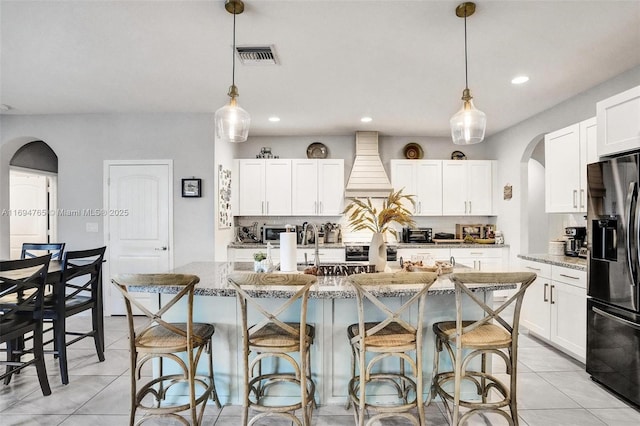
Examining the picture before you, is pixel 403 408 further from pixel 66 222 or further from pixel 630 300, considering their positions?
pixel 66 222

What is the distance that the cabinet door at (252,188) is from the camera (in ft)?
18.3

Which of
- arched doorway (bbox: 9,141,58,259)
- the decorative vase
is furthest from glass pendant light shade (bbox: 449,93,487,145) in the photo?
arched doorway (bbox: 9,141,58,259)

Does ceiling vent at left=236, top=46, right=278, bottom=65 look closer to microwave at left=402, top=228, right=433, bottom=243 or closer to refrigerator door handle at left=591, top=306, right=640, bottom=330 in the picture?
refrigerator door handle at left=591, top=306, right=640, bottom=330

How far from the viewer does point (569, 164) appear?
3.62m

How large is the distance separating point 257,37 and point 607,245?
3.13 m

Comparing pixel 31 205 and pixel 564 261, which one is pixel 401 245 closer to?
pixel 564 261

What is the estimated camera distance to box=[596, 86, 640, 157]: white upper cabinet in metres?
2.58

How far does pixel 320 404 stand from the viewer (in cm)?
251

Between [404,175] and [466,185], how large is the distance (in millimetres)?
1021

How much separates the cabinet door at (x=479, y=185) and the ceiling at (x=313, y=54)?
4.23 feet

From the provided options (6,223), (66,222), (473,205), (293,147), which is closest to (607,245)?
(473,205)

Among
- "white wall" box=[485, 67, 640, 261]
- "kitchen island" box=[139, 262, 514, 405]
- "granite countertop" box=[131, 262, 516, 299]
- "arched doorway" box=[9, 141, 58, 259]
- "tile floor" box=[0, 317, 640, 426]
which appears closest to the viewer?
"granite countertop" box=[131, 262, 516, 299]

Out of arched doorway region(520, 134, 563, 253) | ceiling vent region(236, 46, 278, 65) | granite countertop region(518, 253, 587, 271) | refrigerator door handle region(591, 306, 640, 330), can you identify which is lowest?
refrigerator door handle region(591, 306, 640, 330)

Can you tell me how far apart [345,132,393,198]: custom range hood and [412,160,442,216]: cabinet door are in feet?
1.63
